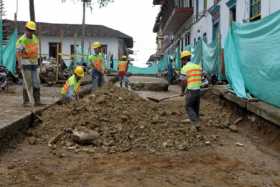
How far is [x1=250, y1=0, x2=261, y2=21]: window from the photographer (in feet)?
41.4

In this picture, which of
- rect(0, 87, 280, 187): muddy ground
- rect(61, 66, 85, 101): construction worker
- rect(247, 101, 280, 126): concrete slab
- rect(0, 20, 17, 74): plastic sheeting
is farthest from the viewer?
rect(0, 20, 17, 74): plastic sheeting

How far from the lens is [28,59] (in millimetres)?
8219

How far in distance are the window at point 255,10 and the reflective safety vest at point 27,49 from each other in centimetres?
709

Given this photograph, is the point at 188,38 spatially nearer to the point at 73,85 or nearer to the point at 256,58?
the point at 73,85

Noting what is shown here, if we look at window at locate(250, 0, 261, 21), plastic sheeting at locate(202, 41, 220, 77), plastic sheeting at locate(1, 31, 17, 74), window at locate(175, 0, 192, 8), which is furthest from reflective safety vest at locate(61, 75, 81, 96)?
window at locate(175, 0, 192, 8)

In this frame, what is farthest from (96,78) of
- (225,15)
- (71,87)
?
(225,15)

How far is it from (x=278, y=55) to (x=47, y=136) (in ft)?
12.4

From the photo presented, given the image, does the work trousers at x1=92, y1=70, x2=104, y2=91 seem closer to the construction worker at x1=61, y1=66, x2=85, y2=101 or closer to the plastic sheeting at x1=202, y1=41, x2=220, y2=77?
the construction worker at x1=61, y1=66, x2=85, y2=101

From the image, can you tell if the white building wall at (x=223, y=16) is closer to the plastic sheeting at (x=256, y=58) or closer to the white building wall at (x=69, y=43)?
the plastic sheeting at (x=256, y=58)

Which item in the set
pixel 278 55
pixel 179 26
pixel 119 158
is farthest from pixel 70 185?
pixel 179 26

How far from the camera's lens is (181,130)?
675 cm

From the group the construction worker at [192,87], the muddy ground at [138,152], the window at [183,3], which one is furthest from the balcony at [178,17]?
the construction worker at [192,87]

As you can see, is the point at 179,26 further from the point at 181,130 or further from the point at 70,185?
the point at 70,185

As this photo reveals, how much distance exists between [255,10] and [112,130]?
826cm
